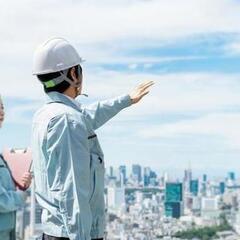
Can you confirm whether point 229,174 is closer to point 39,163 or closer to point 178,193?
point 178,193

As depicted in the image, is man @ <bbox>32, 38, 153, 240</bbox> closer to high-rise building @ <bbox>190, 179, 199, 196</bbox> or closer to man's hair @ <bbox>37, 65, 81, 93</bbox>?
man's hair @ <bbox>37, 65, 81, 93</bbox>

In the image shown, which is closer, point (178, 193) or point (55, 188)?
point (55, 188)

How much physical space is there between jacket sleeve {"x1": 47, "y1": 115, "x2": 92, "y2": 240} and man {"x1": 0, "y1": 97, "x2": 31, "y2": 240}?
41 cm

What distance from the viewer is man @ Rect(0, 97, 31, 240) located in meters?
1.49

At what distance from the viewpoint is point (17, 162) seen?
59.2 inches

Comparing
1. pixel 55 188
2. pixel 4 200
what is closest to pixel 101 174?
pixel 55 188

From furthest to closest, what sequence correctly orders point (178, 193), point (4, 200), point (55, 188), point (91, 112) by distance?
point (178, 193) < point (4, 200) < point (91, 112) < point (55, 188)

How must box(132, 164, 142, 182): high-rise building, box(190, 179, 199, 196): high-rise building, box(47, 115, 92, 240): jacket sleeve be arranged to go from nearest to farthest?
box(47, 115, 92, 240): jacket sleeve
box(190, 179, 199, 196): high-rise building
box(132, 164, 142, 182): high-rise building

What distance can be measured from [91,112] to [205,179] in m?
51.4

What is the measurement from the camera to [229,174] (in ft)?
175

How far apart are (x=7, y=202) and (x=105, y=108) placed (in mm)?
394

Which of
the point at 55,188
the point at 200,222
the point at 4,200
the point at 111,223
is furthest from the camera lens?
the point at 200,222

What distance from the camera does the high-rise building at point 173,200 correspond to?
103 ft

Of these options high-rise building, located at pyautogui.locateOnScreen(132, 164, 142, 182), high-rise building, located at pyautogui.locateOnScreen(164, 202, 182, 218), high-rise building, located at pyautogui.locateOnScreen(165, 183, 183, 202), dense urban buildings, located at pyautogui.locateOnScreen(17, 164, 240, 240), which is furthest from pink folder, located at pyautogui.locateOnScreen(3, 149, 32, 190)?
high-rise building, located at pyautogui.locateOnScreen(132, 164, 142, 182)
